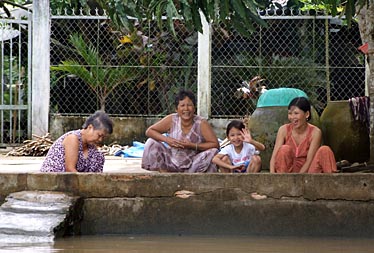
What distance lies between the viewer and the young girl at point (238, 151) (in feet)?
27.2

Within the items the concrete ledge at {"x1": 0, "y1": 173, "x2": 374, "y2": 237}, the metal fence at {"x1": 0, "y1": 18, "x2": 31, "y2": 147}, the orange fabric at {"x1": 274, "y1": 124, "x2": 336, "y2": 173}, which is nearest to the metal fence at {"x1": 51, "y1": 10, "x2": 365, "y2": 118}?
the metal fence at {"x1": 0, "y1": 18, "x2": 31, "y2": 147}

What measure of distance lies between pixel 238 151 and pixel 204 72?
520 centimetres

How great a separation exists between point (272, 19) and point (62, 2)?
3.58m

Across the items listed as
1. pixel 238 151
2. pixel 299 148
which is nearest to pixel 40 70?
pixel 238 151

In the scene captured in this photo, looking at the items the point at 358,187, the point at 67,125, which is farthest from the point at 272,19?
the point at 358,187

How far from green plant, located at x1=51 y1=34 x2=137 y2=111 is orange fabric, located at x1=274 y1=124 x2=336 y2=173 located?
5.88m

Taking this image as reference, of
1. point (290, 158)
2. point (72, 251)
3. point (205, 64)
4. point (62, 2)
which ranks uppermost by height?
point (62, 2)

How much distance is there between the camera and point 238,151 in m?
8.42

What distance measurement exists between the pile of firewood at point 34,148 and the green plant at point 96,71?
111cm

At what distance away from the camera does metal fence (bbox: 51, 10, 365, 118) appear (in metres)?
13.4

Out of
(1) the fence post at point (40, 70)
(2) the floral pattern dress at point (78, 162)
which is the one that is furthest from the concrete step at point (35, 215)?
(1) the fence post at point (40, 70)

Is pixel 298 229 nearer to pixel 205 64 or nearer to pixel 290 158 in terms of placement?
pixel 290 158

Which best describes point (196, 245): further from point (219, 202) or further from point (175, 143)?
point (175, 143)

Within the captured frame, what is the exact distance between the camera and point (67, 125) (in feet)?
45.2
